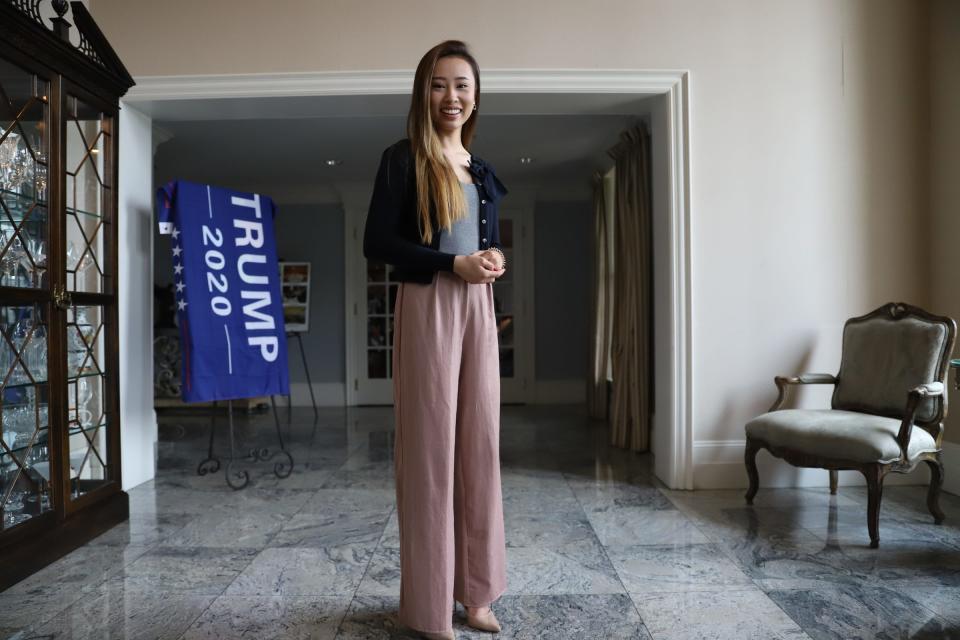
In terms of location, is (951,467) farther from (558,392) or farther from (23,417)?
(558,392)

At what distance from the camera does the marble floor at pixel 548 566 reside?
1.91 meters

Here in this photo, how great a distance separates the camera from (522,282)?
7523mm

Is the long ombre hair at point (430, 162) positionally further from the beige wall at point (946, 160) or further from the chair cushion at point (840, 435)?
the beige wall at point (946, 160)

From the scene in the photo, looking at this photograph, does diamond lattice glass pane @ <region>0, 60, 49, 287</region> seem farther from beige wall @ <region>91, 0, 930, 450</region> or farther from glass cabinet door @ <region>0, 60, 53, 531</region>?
beige wall @ <region>91, 0, 930, 450</region>

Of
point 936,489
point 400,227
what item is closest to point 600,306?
point 936,489

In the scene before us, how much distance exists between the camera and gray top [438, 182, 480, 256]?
1743 mm

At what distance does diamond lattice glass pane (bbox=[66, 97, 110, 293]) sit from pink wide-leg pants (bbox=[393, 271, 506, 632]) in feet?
5.94

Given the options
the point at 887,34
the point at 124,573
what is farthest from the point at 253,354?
the point at 887,34

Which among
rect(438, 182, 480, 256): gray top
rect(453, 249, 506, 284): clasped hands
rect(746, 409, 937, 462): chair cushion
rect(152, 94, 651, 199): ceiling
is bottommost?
rect(746, 409, 937, 462): chair cushion

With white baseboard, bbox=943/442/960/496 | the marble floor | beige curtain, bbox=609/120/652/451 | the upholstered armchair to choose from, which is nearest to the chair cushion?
the upholstered armchair

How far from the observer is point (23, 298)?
2.31 meters

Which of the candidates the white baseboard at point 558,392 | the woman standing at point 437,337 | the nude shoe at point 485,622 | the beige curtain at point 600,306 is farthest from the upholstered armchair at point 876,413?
the white baseboard at point 558,392

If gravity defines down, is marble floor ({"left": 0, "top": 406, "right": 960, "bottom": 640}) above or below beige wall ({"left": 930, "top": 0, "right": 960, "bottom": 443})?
below

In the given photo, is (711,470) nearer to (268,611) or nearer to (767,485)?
(767,485)
